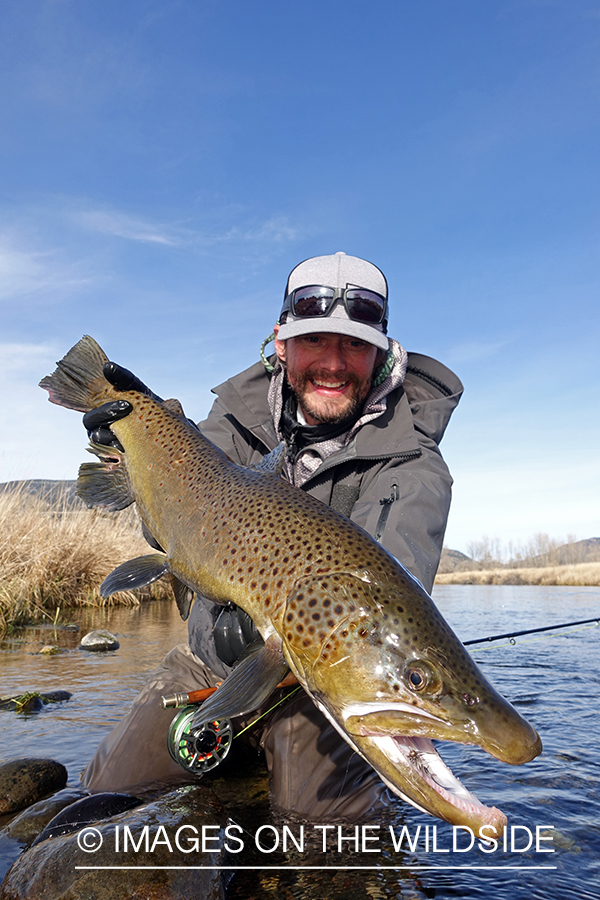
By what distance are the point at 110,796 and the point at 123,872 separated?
27.5 inches

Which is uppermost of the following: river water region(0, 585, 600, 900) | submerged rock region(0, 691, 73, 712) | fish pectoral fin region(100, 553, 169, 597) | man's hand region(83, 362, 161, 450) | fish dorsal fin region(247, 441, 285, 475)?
man's hand region(83, 362, 161, 450)

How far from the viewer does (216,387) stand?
4.50m

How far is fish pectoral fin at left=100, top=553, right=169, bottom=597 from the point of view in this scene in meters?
2.75

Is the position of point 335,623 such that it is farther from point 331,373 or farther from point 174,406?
point 331,373

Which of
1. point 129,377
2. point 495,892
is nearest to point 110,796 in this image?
point 495,892

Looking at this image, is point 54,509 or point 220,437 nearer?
point 220,437

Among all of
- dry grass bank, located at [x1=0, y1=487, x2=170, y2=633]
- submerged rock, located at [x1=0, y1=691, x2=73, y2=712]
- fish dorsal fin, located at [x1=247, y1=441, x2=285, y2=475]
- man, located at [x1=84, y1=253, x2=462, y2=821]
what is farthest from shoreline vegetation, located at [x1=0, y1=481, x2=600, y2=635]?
fish dorsal fin, located at [x1=247, y1=441, x2=285, y2=475]

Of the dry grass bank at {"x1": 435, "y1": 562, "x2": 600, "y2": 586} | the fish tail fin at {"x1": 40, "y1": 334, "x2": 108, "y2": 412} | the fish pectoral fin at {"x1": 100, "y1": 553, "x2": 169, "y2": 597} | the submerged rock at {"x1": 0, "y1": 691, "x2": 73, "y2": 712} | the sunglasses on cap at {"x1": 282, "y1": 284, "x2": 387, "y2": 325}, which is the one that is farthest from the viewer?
the dry grass bank at {"x1": 435, "y1": 562, "x2": 600, "y2": 586}

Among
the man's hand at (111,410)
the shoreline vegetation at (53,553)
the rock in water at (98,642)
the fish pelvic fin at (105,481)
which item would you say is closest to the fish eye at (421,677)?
the fish pelvic fin at (105,481)

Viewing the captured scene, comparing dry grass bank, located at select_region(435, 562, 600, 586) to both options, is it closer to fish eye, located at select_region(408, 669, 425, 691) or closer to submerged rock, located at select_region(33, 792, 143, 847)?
submerged rock, located at select_region(33, 792, 143, 847)

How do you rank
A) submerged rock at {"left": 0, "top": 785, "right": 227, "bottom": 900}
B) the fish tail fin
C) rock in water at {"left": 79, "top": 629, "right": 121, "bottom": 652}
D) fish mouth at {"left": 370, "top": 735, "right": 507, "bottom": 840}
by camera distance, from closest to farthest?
fish mouth at {"left": 370, "top": 735, "right": 507, "bottom": 840}, submerged rock at {"left": 0, "top": 785, "right": 227, "bottom": 900}, the fish tail fin, rock in water at {"left": 79, "top": 629, "right": 121, "bottom": 652}

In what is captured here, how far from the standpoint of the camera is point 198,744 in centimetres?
324

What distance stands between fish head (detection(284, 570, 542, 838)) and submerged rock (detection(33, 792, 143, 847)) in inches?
53.6

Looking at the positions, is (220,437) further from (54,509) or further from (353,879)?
(54,509)
